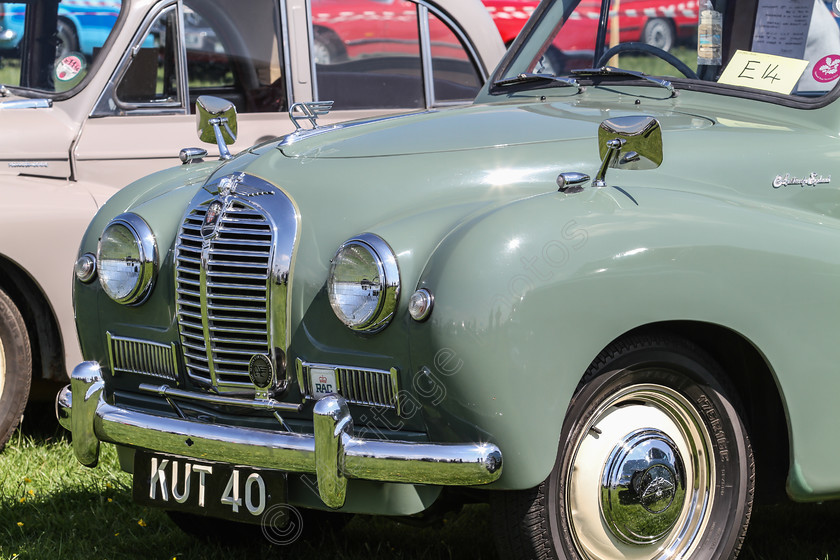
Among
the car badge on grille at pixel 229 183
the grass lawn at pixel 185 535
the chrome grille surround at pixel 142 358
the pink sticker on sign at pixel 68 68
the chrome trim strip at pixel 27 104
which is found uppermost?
the pink sticker on sign at pixel 68 68

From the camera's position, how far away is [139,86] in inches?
220

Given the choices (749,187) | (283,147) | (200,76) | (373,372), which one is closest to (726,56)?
(749,187)

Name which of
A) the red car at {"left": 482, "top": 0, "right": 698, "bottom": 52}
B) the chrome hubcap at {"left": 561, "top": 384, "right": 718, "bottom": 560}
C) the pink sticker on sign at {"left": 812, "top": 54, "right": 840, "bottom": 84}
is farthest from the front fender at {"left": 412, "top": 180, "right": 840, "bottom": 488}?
the red car at {"left": 482, "top": 0, "right": 698, "bottom": 52}

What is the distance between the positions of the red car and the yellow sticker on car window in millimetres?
230

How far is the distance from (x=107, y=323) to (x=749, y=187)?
189cm

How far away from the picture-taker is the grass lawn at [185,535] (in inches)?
152

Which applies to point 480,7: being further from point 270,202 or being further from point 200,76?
point 270,202

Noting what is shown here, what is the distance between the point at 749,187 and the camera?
11.2ft

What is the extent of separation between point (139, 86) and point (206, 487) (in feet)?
9.54

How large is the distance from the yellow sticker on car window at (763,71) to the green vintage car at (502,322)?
0.01m

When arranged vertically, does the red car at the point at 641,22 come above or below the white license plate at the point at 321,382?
above

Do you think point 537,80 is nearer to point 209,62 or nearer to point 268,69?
point 268,69

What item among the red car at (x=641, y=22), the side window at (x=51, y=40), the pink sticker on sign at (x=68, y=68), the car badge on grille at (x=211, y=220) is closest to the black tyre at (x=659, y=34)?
the red car at (x=641, y=22)

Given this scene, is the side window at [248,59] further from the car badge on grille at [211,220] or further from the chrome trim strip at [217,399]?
the chrome trim strip at [217,399]
